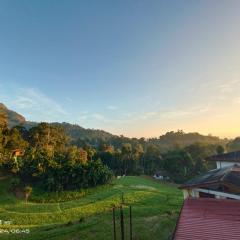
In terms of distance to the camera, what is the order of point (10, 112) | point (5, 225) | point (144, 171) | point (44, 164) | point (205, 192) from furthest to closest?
point (10, 112) → point (144, 171) → point (44, 164) → point (5, 225) → point (205, 192)

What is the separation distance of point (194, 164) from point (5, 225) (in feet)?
158

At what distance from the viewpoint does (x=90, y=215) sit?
28.2 metres

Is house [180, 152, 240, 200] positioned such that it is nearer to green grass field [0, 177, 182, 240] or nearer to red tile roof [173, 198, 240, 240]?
green grass field [0, 177, 182, 240]

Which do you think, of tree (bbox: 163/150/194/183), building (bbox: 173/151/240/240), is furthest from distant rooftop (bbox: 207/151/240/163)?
tree (bbox: 163/150/194/183)

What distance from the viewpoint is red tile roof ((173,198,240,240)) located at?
11.0 metres

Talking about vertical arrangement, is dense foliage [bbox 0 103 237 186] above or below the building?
above

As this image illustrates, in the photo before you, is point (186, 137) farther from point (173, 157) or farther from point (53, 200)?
point (53, 200)

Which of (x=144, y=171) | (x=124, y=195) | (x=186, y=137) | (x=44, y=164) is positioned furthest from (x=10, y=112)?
(x=124, y=195)

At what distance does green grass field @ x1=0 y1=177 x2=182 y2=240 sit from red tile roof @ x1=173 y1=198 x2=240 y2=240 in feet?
20.1

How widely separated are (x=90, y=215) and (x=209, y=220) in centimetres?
1820

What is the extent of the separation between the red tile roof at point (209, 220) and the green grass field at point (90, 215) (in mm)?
6125

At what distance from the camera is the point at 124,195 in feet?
126

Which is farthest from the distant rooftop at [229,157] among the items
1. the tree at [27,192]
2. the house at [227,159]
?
the tree at [27,192]

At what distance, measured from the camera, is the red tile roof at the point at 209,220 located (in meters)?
11.0
